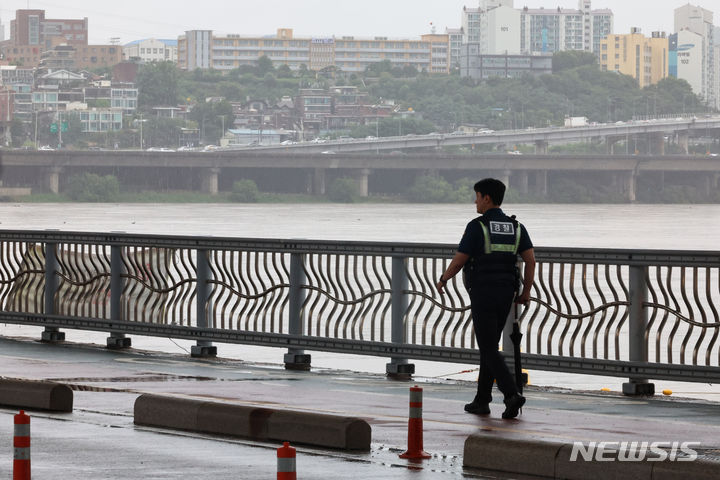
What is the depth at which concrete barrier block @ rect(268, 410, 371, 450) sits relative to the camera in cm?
978

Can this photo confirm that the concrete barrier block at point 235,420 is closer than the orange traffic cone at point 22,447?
No

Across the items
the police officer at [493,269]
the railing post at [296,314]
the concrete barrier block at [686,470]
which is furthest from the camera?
the railing post at [296,314]

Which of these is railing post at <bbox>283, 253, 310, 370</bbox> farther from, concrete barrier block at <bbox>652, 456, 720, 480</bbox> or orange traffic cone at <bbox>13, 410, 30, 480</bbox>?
orange traffic cone at <bbox>13, 410, 30, 480</bbox>

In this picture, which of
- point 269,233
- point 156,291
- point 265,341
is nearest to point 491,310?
point 265,341

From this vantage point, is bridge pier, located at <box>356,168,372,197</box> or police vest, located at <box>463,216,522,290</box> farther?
bridge pier, located at <box>356,168,372,197</box>

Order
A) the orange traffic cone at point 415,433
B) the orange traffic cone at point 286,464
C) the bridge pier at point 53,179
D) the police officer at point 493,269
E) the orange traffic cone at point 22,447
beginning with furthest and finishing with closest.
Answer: the bridge pier at point 53,179 < the police officer at point 493,269 < the orange traffic cone at point 415,433 < the orange traffic cone at point 22,447 < the orange traffic cone at point 286,464

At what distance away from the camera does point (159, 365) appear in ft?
51.4

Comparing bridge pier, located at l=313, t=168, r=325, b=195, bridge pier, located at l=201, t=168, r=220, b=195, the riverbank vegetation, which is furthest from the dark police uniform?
bridge pier, located at l=313, t=168, r=325, b=195

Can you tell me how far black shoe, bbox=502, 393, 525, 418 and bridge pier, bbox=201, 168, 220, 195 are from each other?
166866mm

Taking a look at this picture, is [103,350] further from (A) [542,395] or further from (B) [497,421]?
(B) [497,421]

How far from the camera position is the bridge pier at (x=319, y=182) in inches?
7210

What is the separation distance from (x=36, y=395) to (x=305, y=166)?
166 meters

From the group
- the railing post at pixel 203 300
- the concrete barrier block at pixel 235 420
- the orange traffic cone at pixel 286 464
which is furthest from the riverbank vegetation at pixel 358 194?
the orange traffic cone at pixel 286 464

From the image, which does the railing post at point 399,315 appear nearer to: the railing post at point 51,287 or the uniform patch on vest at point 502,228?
the uniform patch on vest at point 502,228
